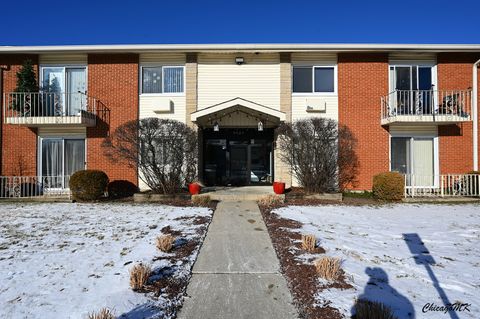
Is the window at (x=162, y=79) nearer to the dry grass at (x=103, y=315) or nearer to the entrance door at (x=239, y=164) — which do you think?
the entrance door at (x=239, y=164)

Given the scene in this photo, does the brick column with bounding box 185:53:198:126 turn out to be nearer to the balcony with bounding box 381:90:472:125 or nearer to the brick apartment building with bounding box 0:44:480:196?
the brick apartment building with bounding box 0:44:480:196

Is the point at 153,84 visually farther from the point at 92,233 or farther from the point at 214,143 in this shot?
the point at 92,233

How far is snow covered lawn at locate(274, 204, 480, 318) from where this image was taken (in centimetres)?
414

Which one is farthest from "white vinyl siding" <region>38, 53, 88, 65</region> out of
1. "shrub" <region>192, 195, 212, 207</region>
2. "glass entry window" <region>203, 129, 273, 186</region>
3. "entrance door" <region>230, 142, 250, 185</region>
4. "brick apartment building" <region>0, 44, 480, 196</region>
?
"shrub" <region>192, 195, 212, 207</region>

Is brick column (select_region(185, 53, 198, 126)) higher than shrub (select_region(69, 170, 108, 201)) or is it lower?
higher

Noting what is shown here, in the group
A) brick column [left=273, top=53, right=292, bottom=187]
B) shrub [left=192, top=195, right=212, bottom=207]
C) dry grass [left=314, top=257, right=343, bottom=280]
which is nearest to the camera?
dry grass [left=314, top=257, right=343, bottom=280]

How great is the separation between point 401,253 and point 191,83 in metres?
10.6

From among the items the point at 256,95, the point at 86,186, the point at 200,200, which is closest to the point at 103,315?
the point at 200,200

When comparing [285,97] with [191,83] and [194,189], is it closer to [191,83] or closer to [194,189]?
[191,83]

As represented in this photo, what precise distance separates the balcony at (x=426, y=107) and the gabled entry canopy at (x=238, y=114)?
4.73 m

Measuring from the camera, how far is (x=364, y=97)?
1362 cm

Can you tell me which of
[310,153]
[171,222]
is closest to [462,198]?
[310,153]

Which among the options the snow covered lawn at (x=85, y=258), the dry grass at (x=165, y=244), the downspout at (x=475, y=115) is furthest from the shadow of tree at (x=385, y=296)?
the downspout at (x=475, y=115)

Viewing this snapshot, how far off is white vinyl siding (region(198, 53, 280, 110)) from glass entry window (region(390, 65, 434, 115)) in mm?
5142
